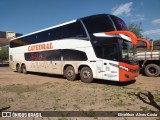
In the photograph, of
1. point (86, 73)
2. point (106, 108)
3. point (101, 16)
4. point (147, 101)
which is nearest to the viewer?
point (106, 108)

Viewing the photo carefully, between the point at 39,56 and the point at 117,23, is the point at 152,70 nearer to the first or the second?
the point at 117,23

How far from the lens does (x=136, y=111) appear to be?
593 centimetres

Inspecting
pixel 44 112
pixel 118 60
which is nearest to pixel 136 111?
pixel 44 112

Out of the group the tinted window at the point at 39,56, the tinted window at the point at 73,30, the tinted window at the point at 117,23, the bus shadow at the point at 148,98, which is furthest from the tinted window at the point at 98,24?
the tinted window at the point at 39,56

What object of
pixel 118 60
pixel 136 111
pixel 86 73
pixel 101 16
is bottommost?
pixel 136 111

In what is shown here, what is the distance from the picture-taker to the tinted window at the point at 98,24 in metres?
10.1

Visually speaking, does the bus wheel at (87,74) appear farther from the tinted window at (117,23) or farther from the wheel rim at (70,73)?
the tinted window at (117,23)

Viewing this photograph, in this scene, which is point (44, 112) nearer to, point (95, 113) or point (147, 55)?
point (95, 113)

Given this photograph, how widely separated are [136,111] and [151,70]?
8.86 meters

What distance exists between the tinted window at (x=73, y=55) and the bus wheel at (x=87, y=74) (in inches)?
24.8

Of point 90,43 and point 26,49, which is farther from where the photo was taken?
point 26,49

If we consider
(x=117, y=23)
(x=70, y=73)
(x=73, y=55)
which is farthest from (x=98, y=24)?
(x=70, y=73)

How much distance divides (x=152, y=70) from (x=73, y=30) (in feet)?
22.1

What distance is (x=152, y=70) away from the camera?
1395 centimetres
